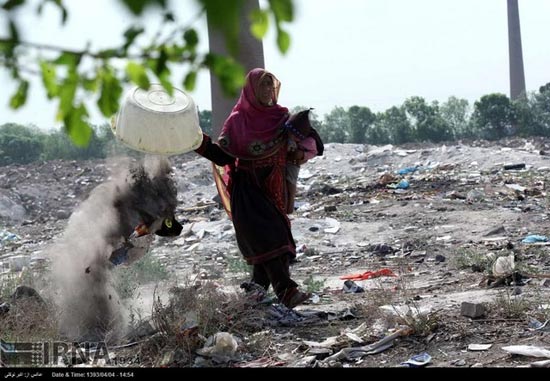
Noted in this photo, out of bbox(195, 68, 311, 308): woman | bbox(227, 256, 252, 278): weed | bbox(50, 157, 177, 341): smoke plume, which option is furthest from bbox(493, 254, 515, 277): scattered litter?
bbox(50, 157, 177, 341): smoke plume

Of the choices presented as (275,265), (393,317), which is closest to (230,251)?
(275,265)

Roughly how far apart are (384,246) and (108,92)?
711 cm

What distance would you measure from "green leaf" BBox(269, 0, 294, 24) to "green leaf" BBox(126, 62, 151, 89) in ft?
1.09

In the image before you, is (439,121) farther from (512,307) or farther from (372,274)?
(512,307)

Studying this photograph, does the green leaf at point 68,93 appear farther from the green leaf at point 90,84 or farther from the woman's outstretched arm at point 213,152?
the woman's outstretched arm at point 213,152

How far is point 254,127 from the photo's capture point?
19.3 feet

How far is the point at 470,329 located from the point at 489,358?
44 centimetres

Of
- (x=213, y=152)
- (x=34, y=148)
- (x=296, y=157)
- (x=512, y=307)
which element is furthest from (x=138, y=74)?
(x=34, y=148)

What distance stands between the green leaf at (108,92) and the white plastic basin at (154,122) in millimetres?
3331

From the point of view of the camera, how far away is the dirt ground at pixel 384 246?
16.3ft

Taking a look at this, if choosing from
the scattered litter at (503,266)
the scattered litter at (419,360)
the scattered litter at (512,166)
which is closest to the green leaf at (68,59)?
the scattered litter at (419,360)

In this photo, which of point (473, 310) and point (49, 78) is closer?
point (49, 78)

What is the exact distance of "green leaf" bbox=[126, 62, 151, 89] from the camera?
1.82m

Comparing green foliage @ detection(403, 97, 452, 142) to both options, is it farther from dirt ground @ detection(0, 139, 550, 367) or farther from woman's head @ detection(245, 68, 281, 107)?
woman's head @ detection(245, 68, 281, 107)
